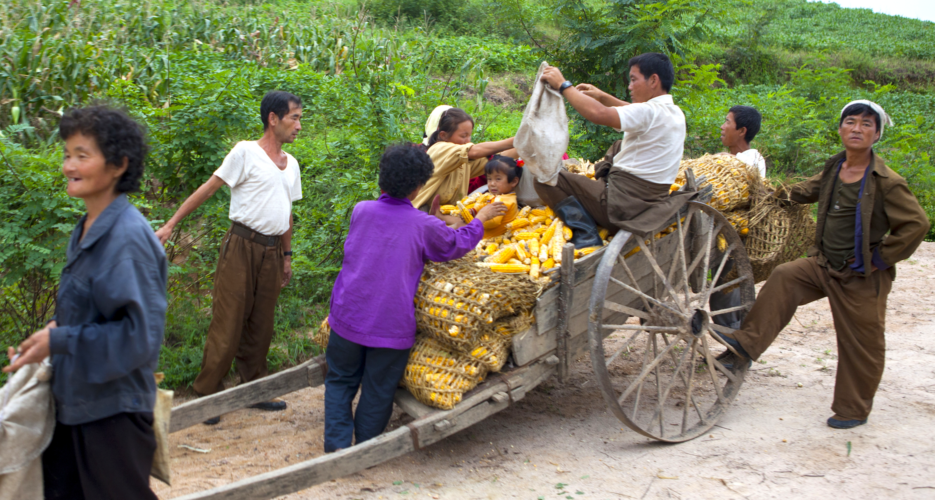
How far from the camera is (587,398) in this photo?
4762 millimetres

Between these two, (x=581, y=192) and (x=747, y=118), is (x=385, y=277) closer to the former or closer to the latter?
(x=581, y=192)

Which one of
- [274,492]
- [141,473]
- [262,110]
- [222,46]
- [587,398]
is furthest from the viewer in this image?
[222,46]

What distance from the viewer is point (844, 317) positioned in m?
4.04

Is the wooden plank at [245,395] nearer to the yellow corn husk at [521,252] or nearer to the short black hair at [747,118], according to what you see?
the yellow corn husk at [521,252]

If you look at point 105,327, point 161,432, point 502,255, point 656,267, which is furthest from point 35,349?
point 656,267

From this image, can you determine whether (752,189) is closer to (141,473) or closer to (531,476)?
(531,476)

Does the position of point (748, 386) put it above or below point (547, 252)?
below

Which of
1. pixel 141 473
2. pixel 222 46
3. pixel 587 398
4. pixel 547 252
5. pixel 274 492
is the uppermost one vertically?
pixel 222 46

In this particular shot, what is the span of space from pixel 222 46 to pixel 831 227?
8430 millimetres

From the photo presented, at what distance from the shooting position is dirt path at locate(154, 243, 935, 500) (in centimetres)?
339

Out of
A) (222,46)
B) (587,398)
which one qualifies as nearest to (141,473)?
(587,398)

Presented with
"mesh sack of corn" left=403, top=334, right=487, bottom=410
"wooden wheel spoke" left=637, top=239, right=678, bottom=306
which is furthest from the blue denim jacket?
"wooden wheel spoke" left=637, top=239, right=678, bottom=306

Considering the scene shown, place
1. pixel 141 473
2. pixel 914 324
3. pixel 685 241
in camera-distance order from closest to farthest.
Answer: pixel 141 473, pixel 685 241, pixel 914 324

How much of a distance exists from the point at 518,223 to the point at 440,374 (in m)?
1.14
